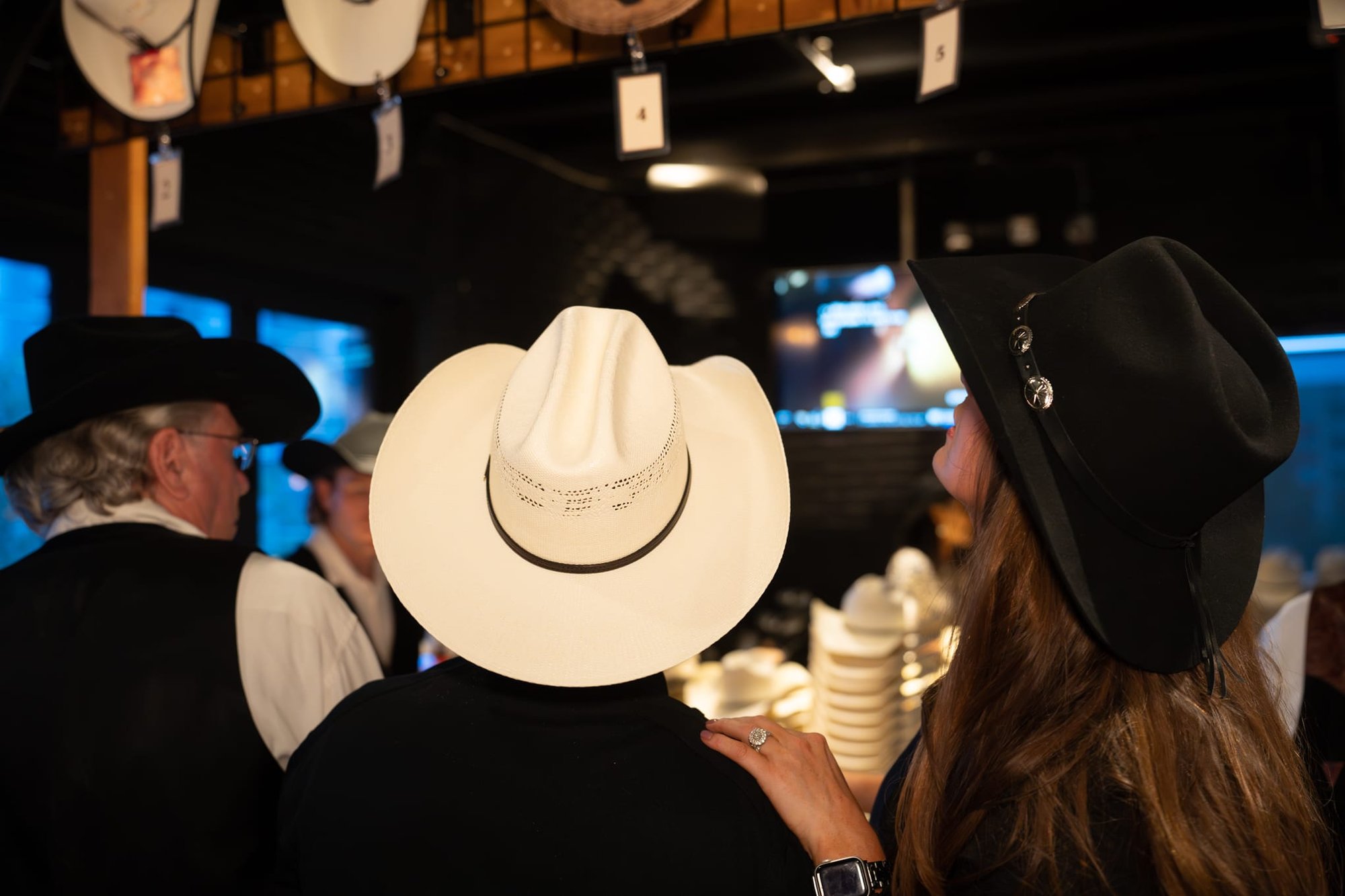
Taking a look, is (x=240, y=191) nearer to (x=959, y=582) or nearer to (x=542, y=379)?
(x=542, y=379)

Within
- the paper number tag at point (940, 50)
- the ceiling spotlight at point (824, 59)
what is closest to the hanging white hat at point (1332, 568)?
the paper number tag at point (940, 50)

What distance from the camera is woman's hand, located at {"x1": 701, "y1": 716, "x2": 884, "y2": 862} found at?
1.09 metres

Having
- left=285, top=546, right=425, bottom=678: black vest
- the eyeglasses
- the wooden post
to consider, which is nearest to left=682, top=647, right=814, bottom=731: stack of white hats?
left=285, top=546, right=425, bottom=678: black vest

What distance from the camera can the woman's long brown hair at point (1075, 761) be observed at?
3.14 ft

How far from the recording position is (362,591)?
3.31 metres

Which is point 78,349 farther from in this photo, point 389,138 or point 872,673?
point 872,673

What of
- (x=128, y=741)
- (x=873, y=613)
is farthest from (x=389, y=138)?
(x=873, y=613)

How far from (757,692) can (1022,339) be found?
1814 mm

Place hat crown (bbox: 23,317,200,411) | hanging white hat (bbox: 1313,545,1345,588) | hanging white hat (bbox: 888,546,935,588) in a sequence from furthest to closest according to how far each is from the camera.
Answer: hanging white hat (bbox: 888,546,935,588) → hanging white hat (bbox: 1313,545,1345,588) → hat crown (bbox: 23,317,200,411)

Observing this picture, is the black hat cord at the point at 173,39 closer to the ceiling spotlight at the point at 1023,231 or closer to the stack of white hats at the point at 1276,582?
the stack of white hats at the point at 1276,582

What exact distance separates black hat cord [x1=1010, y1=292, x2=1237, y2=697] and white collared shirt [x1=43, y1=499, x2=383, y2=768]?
4.08 feet

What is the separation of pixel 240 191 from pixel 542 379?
152 inches

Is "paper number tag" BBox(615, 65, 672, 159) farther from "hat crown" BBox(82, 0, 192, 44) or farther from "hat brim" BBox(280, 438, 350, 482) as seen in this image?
"hat brim" BBox(280, 438, 350, 482)

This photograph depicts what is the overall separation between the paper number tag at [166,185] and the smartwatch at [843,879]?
226 cm
